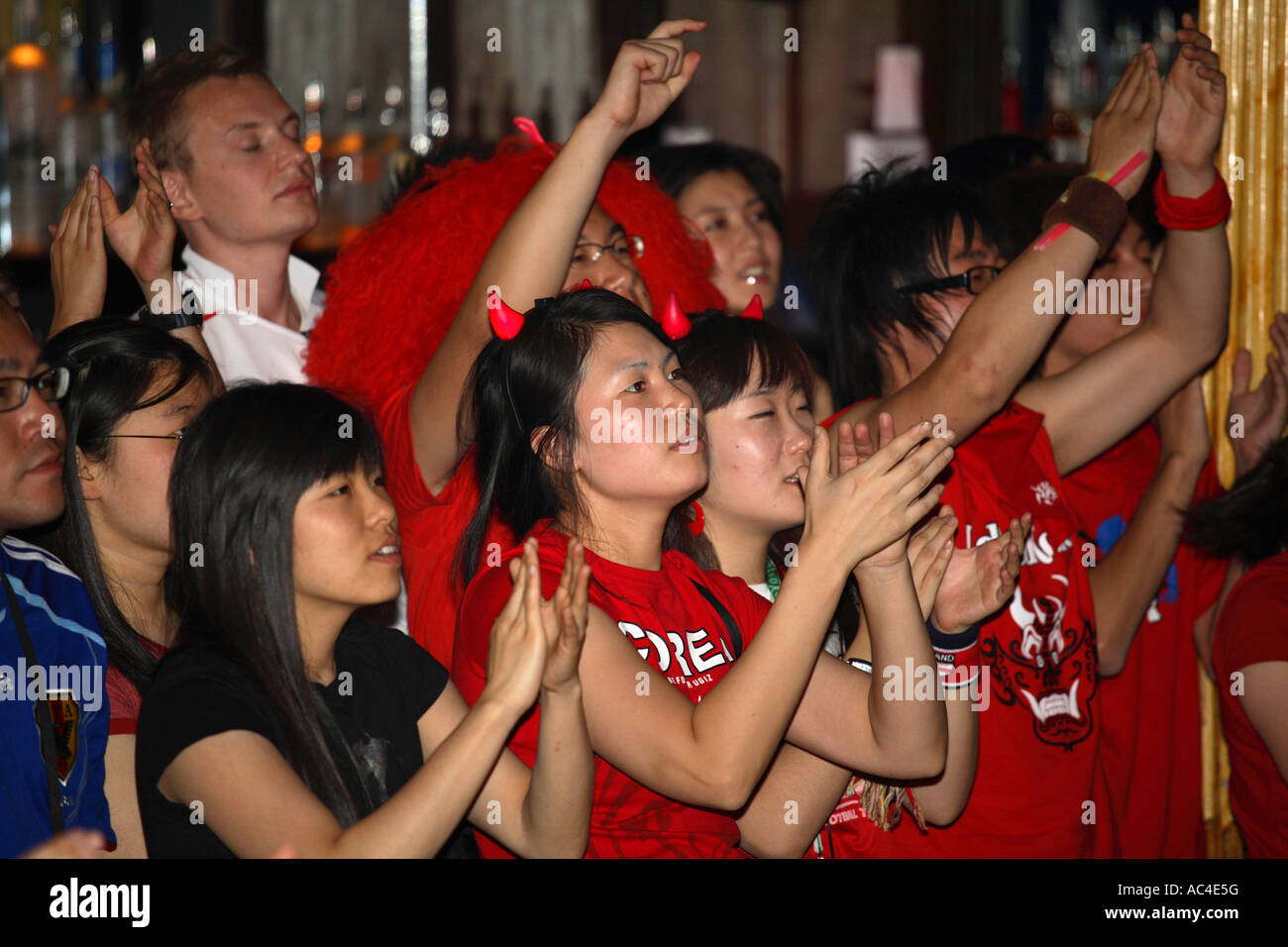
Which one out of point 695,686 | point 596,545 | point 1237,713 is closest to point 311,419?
point 596,545

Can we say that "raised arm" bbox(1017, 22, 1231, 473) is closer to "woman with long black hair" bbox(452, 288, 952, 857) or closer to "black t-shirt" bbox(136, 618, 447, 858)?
"woman with long black hair" bbox(452, 288, 952, 857)

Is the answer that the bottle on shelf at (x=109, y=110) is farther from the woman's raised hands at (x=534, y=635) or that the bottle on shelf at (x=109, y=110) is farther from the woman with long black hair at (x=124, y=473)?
the woman's raised hands at (x=534, y=635)

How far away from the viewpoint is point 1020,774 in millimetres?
1736

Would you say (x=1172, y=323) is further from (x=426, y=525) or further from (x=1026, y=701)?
(x=426, y=525)

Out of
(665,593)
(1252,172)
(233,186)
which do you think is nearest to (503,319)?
(665,593)

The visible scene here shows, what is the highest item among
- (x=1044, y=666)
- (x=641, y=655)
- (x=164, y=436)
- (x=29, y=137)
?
(x=29, y=137)

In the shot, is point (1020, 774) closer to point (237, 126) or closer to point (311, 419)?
point (311, 419)

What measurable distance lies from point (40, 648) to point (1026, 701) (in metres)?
1.17

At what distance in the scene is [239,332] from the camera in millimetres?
2121

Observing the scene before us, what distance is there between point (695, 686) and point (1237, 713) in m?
0.81

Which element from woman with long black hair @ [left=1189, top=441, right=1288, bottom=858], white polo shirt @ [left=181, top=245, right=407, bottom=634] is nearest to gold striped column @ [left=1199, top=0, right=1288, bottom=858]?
woman with long black hair @ [left=1189, top=441, right=1288, bottom=858]

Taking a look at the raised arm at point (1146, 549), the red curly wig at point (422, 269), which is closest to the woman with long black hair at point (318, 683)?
the red curly wig at point (422, 269)

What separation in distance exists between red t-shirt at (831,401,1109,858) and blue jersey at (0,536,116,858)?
88cm

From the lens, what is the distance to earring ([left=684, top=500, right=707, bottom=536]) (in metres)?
1.68
